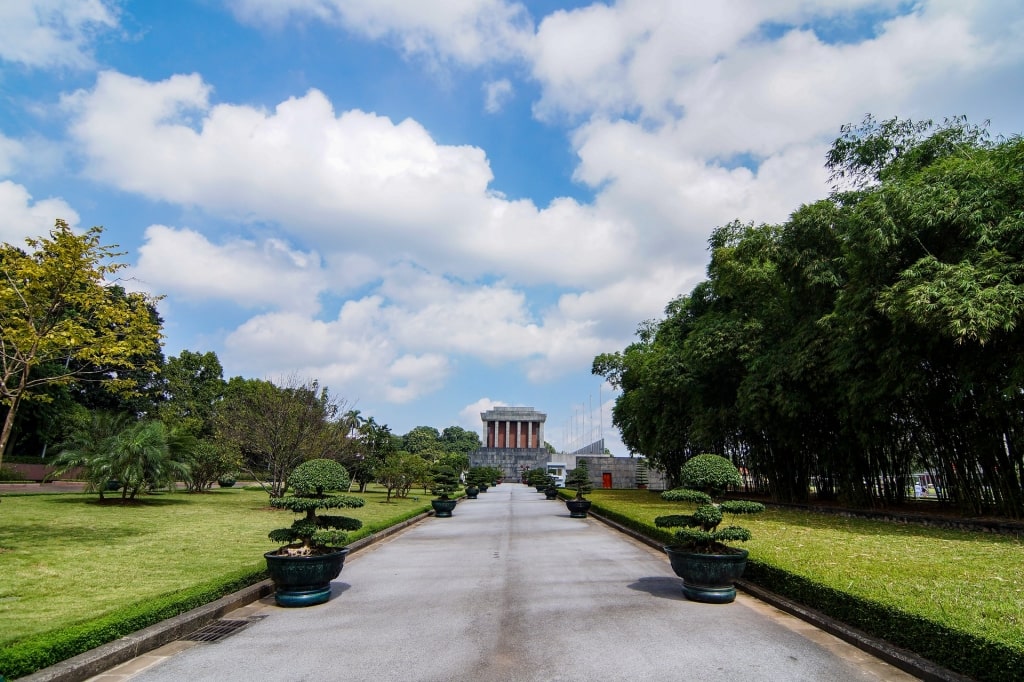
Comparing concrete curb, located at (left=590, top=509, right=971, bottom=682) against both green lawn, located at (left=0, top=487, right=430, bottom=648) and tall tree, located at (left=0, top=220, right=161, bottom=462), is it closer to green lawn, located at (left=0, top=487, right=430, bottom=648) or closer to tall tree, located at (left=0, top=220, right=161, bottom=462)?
green lawn, located at (left=0, top=487, right=430, bottom=648)

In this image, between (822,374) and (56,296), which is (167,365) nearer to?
(56,296)

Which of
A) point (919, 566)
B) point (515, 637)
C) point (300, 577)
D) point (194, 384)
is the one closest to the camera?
point (515, 637)

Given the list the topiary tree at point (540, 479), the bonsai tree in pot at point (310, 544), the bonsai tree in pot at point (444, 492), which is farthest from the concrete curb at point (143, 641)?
the topiary tree at point (540, 479)

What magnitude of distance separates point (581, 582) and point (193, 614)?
4.96 metres

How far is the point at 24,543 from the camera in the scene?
10.4 metres

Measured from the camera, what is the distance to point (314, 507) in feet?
25.2

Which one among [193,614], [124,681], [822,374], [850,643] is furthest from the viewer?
[822,374]

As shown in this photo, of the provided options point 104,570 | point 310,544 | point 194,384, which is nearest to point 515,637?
point 310,544

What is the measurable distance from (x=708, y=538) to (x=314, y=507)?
16.9ft

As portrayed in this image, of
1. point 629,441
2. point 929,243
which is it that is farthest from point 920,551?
point 629,441

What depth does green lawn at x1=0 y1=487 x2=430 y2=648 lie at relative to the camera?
6.28 meters

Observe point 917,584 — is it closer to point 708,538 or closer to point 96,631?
point 708,538

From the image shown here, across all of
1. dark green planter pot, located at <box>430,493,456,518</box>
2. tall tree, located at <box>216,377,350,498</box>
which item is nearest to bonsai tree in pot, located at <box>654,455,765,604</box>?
dark green planter pot, located at <box>430,493,456,518</box>

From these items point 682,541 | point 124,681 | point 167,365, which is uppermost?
point 167,365
